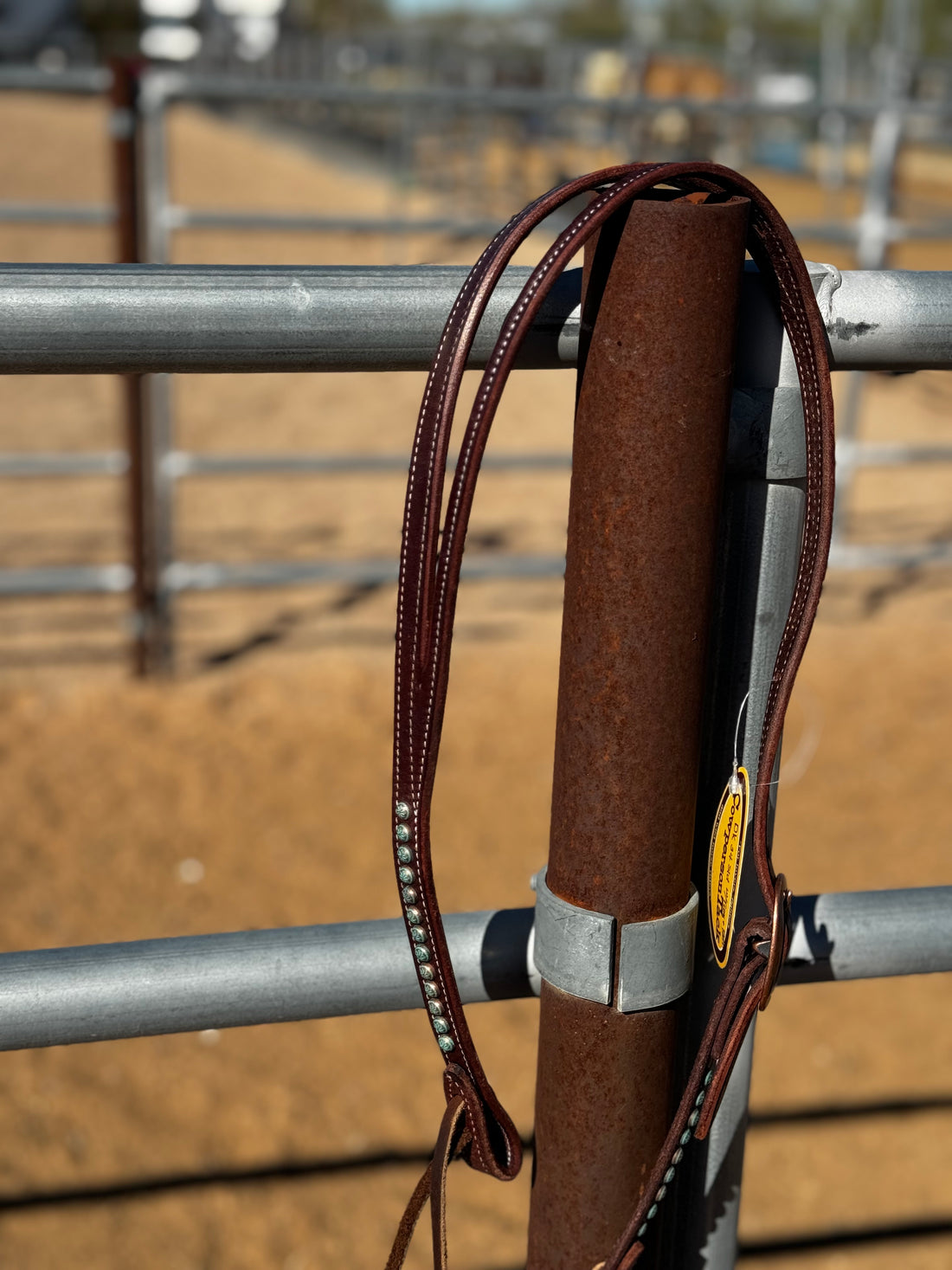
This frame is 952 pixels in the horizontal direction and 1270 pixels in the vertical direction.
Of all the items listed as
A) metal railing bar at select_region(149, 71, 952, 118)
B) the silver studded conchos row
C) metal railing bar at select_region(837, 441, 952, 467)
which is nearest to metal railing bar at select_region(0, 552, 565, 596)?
metal railing bar at select_region(837, 441, 952, 467)

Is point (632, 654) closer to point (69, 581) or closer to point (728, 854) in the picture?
point (728, 854)

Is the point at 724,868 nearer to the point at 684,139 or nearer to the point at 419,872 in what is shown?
the point at 419,872

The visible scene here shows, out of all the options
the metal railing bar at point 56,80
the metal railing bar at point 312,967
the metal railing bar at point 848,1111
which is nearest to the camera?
the metal railing bar at point 312,967

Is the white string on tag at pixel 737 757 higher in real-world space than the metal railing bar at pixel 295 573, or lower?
higher

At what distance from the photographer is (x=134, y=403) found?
3348 mm

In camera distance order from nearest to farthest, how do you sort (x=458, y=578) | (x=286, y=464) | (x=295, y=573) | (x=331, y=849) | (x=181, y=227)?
1. (x=458, y=578)
2. (x=331, y=849)
3. (x=181, y=227)
4. (x=295, y=573)
5. (x=286, y=464)

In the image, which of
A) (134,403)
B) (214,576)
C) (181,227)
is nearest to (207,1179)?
(214,576)

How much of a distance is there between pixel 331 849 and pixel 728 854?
2.10 m

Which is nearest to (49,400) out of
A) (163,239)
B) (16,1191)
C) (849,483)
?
(163,239)

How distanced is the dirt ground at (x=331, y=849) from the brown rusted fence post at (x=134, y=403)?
18 cm

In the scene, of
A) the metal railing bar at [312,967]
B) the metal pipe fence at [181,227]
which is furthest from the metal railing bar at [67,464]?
the metal railing bar at [312,967]

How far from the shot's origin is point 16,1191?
6.23 ft

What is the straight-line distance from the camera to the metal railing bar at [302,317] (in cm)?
63

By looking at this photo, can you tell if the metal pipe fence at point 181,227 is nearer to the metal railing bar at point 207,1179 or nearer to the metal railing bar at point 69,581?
the metal railing bar at point 69,581
